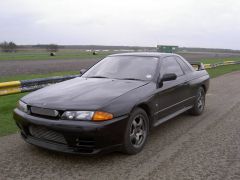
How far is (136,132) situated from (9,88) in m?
4.93

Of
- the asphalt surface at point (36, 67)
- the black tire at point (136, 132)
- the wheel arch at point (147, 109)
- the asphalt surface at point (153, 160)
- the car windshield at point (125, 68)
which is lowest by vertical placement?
the asphalt surface at point (153, 160)

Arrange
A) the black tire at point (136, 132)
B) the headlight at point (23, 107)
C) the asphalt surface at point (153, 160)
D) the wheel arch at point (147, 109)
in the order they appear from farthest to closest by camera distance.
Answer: the wheel arch at point (147, 109)
the headlight at point (23, 107)
the black tire at point (136, 132)
the asphalt surface at point (153, 160)

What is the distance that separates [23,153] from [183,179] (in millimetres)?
2348

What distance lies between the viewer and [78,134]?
3984 mm

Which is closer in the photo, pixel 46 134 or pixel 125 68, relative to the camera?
pixel 46 134

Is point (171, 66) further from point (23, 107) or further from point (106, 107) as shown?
point (23, 107)

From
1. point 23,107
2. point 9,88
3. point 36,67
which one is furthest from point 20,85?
point 36,67

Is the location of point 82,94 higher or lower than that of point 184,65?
lower

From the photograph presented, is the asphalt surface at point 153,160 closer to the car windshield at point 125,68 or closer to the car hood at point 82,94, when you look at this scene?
the car hood at point 82,94

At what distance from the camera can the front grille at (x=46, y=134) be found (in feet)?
13.6

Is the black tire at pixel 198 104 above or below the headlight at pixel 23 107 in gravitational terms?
below

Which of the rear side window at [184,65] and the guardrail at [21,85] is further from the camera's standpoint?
the guardrail at [21,85]

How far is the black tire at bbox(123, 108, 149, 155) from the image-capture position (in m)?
4.41

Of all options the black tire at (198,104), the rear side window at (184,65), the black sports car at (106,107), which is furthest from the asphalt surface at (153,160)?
the rear side window at (184,65)
